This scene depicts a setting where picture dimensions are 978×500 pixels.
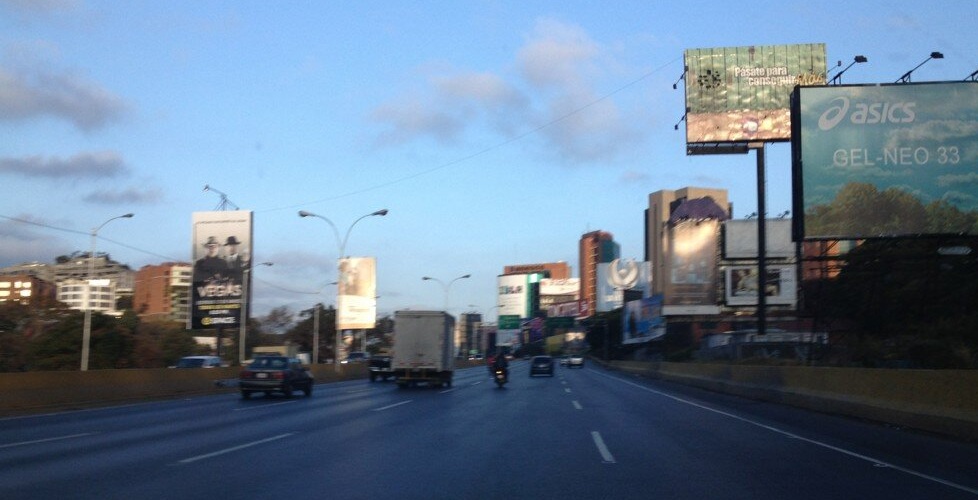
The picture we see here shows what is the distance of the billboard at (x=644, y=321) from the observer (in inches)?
3342

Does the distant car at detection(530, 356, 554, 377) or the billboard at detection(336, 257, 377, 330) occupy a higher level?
the billboard at detection(336, 257, 377, 330)

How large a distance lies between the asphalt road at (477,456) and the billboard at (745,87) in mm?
27768

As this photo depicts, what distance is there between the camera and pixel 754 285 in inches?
3147

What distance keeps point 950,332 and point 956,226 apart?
546 inches

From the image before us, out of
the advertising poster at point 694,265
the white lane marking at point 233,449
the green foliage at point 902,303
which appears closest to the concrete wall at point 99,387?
the white lane marking at point 233,449

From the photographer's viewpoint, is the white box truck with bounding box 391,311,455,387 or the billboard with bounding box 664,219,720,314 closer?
the white box truck with bounding box 391,311,455,387

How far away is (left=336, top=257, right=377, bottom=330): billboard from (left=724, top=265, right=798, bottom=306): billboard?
108ft

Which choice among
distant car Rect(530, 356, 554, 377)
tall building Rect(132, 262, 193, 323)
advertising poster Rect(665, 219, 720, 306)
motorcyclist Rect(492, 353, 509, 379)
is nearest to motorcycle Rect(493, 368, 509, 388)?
motorcyclist Rect(492, 353, 509, 379)

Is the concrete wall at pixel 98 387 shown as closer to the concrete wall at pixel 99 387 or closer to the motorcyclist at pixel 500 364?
the concrete wall at pixel 99 387

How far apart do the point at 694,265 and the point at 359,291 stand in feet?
112

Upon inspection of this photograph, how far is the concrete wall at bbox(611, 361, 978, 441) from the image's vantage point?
55.0 feet

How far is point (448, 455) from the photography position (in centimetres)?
1371

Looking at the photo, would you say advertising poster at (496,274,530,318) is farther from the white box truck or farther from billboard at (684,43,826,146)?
the white box truck

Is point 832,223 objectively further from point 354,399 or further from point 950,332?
point 354,399
